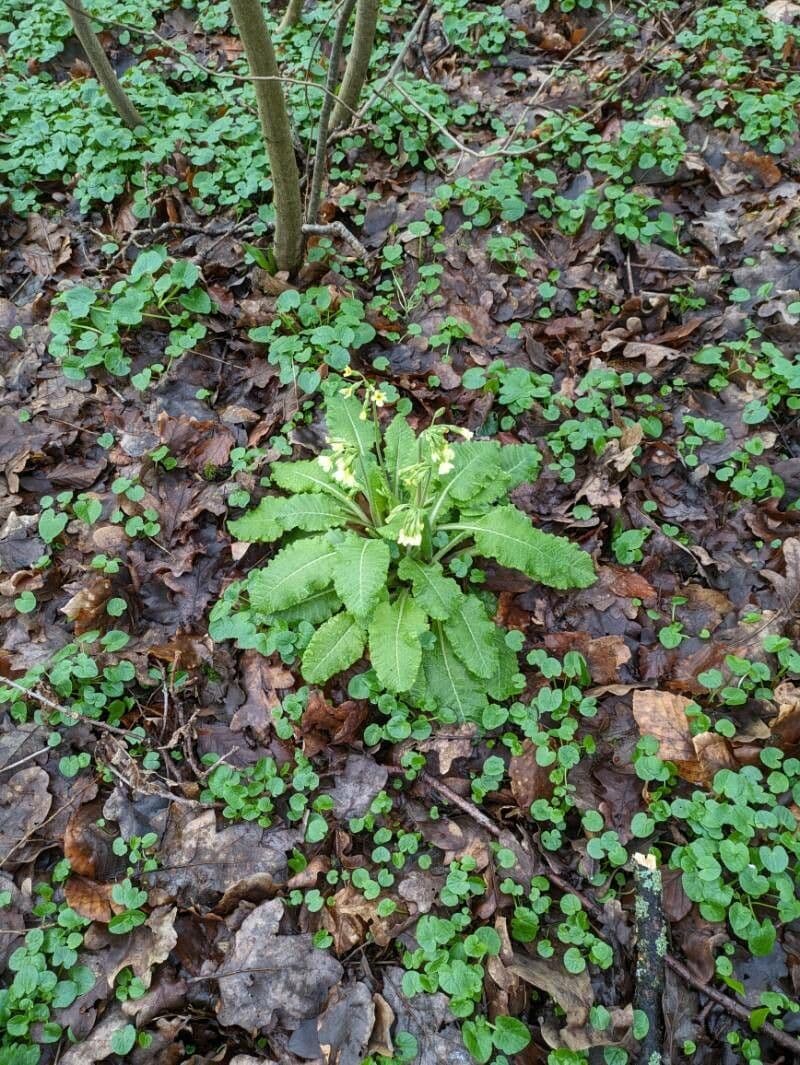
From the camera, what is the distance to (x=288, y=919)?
2.64 meters

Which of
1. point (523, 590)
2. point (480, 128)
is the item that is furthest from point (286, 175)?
point (523, 590)

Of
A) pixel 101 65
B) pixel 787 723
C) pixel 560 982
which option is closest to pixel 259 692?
pixel 560 982

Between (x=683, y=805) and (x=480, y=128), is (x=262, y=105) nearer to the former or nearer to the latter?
(x=480, y=128)

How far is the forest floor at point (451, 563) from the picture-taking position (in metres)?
2.47

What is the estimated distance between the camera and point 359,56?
4660 mm

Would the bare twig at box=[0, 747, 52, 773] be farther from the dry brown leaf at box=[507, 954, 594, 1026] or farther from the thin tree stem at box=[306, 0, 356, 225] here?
the thin tree stem at box=[306, 0, 356, 225]

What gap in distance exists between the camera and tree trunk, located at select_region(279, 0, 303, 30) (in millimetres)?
5559

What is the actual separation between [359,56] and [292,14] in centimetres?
156

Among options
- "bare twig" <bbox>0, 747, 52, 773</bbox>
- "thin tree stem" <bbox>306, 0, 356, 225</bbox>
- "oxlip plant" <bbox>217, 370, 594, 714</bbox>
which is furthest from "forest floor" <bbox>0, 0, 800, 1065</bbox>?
"thin tree stem" <bbox>306, 0, 356, 225</bbox>

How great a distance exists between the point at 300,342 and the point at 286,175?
0.96 m

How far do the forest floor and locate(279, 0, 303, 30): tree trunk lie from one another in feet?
0.56

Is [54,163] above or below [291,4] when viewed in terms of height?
below

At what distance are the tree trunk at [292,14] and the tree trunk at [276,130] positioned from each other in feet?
8.71

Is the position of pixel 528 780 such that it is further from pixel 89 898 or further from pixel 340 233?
pixel 340 233
